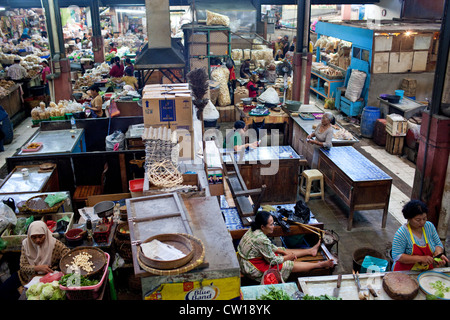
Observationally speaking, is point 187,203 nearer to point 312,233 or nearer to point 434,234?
point 312,233

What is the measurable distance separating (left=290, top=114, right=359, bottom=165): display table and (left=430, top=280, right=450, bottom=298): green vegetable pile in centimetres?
495

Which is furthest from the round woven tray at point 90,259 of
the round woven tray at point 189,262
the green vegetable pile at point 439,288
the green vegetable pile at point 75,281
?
the green vegetable pile at point 439,288

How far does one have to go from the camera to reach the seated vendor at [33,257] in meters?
4.82

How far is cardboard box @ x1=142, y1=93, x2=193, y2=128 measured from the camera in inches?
252

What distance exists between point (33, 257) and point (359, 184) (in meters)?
5.18

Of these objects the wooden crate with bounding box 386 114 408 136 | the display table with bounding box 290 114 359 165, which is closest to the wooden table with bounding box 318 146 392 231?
the display table with bounding box 290 114 359 165

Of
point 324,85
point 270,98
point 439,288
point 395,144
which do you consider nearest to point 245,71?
point 324,85

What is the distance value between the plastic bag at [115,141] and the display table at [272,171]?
244cm

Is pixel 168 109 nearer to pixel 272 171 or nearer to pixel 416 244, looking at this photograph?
pixel 272 171

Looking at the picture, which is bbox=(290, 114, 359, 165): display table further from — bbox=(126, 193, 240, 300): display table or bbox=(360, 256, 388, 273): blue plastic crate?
bbox=(126, 193, 240, 300): display table

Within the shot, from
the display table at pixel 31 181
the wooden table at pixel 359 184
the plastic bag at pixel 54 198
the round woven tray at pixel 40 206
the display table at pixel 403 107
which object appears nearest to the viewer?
the round woven tray at pixel 40 206

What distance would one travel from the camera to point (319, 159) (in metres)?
8.64

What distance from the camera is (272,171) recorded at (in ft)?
26.4

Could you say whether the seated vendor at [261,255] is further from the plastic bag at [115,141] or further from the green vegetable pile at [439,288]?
the plastic bag at [115,141]
